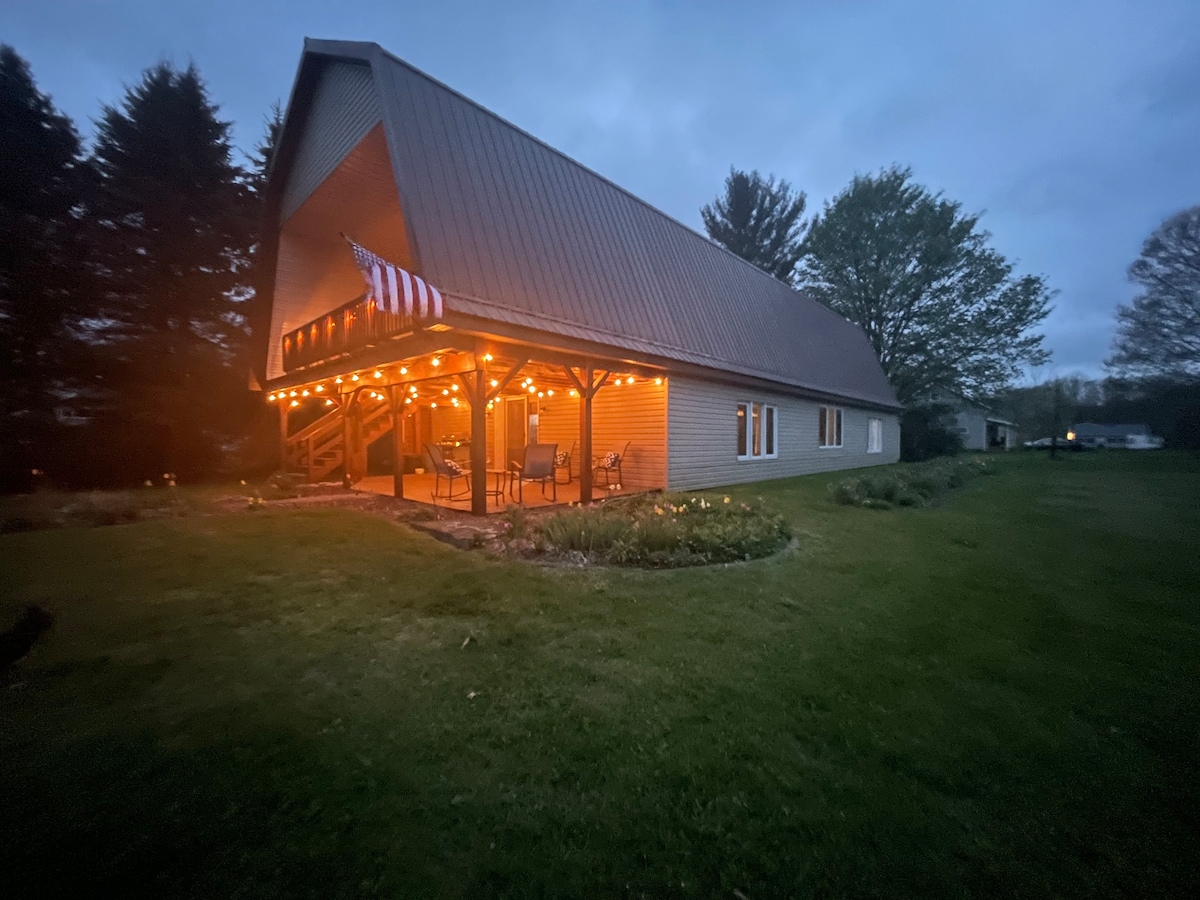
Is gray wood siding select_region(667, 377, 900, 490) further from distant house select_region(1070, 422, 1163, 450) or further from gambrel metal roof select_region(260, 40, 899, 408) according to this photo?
distant house select_region(1070, 422, 1163, 450)

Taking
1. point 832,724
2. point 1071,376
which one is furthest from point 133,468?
point 1071,376

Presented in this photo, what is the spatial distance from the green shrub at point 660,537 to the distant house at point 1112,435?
50759 mm

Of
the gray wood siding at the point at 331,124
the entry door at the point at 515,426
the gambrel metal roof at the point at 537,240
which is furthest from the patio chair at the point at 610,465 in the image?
the gray wood siding at the point at 331,124

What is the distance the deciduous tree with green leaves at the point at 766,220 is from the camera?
119ft

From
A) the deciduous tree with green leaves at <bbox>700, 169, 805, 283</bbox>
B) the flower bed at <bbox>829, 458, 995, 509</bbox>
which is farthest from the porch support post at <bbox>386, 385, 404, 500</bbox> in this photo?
the deciduous tree with green leaves at <bbox>700, 169, 805, 283</bbox>

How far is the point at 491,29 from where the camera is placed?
145 feet

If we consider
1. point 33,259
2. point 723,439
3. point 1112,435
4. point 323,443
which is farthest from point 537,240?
point 1112,435

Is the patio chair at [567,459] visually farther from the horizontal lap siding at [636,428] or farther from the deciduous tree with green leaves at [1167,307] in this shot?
the deciduous tree with green leaves at [1167,307]

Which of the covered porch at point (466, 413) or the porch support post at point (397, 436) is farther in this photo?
the porch support post at point (397, 436)

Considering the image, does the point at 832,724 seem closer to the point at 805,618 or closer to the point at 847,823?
the point at 847,823

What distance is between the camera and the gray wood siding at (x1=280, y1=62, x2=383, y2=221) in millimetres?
9039

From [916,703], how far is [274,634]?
A: 4.24m

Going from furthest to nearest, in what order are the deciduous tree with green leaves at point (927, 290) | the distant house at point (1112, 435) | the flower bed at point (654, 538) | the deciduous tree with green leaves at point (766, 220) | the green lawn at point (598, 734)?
the distant house at point (1112, 435) → the deciduous tree with green leaves at point (766, 220) → the deciduous tree with green leaves at point (927, 290) → the flower bed at point (654, 538) → the green lawn at point (598, 734)

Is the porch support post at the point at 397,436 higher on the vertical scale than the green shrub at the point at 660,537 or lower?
higher
